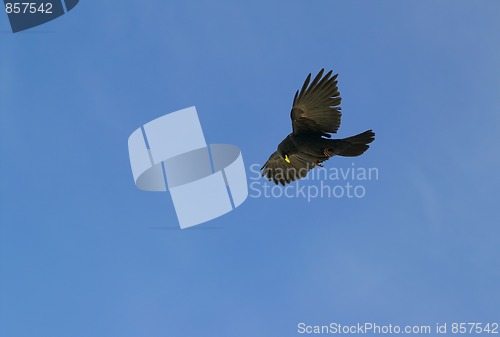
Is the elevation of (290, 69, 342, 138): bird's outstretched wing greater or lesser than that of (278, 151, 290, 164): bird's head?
greater

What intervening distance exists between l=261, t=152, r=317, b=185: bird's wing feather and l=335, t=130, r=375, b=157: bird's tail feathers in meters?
1.55

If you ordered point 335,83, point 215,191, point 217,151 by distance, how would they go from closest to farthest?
1. point 335,83
2. point 215,191
3. point 217,151

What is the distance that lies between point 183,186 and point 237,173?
5.42ft

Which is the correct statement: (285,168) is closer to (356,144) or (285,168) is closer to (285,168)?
(285,168)

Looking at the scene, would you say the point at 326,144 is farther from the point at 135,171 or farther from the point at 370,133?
the point at 135,171

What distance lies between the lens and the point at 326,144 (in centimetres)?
1692

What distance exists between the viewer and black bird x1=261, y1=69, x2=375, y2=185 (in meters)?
16.0

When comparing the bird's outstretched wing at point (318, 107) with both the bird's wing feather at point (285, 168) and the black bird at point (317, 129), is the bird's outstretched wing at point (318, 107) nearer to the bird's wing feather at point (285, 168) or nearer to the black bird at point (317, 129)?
the black bird at point (317, 129)

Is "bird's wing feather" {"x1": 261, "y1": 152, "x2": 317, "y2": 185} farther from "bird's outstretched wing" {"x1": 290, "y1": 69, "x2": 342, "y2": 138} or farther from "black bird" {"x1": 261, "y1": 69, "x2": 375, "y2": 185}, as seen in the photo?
"bird's outstretched wing" {"x1": 290, "y1": 69, "x2": 342, "y2": 138}

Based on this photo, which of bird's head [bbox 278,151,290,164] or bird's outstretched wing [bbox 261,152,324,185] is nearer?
bird's head [bbox 278,151,290,164]

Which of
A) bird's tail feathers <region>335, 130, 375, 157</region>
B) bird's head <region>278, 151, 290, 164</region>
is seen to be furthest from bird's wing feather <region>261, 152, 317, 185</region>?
bird's tail feathers <region>335, 130, 375, 157</region>

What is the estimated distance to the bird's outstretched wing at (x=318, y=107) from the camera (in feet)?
52.4

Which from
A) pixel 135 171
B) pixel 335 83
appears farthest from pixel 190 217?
pixel 335 83
